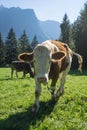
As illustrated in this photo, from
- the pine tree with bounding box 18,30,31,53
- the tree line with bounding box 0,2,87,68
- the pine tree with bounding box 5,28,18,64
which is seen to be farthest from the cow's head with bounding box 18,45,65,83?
the pine tree with bounding box 18,30,31,53

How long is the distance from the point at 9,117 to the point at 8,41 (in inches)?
2965

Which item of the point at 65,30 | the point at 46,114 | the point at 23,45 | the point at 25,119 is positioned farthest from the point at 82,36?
the point at 25,119

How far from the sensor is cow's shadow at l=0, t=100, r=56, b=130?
8477 millimetres

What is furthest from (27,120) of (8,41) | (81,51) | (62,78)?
(8,41)

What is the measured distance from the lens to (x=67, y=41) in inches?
2921

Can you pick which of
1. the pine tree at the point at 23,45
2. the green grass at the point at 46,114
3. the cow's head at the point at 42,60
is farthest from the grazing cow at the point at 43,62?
the pine tree at the point at 23,45

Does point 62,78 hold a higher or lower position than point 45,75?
lower

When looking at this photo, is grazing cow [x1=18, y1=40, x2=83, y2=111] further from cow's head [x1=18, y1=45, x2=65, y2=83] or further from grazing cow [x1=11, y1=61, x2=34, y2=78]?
grazing cow [x1=11, y1=61, x2=34, y2=78]

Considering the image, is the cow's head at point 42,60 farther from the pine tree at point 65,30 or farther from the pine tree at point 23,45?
the pine tree at point 23,45

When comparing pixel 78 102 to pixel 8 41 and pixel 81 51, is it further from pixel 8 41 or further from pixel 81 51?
pixel 8 41

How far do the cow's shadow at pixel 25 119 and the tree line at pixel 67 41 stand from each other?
4549 centimetres

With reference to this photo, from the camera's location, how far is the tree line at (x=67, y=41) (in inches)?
2304

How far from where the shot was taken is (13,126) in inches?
334

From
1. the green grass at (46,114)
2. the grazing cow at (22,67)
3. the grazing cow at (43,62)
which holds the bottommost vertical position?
the grazing cow at (22,67)
